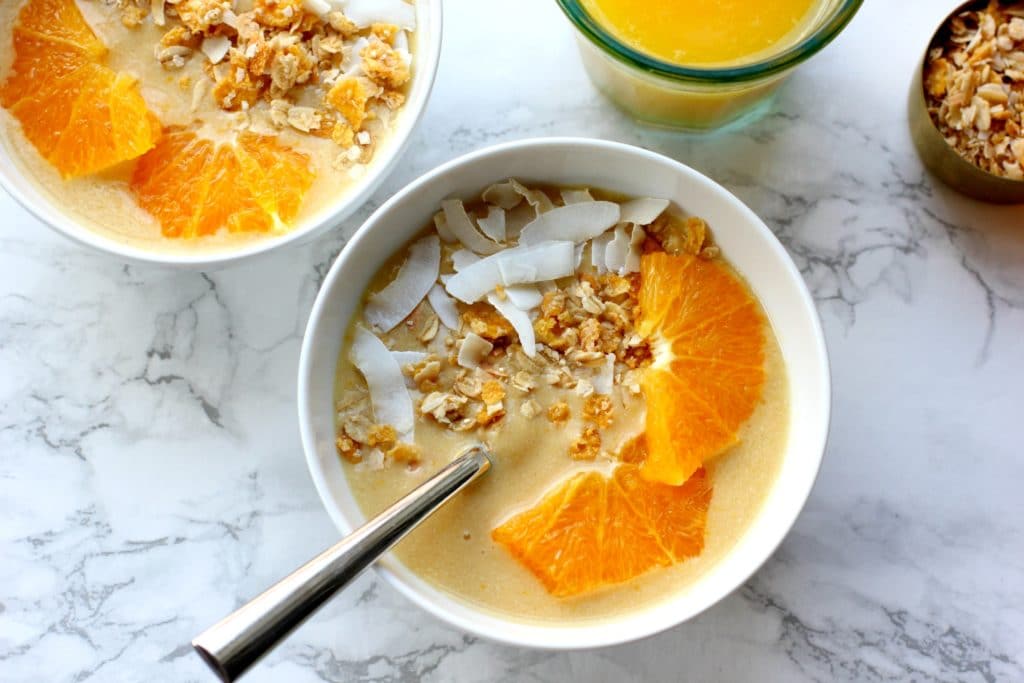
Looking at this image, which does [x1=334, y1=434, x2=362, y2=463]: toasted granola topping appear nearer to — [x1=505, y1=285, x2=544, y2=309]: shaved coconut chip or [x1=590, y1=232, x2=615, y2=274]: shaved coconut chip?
[x1=505, y1=285, x2=544, y2=309]: shaved coconut chip

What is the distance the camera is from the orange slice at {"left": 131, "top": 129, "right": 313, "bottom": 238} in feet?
4.06

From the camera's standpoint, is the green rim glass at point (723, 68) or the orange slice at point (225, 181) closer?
the green rim glass at point (723, 68)

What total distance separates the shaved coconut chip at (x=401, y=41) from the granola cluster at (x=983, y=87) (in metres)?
0.69

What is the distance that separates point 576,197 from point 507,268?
0.46 ft

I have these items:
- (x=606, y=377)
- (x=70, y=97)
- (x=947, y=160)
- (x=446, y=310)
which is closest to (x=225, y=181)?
(x=70, y=97)

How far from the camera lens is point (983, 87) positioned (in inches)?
49.4

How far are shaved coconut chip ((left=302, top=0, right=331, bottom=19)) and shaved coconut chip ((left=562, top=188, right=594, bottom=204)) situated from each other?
38 cm

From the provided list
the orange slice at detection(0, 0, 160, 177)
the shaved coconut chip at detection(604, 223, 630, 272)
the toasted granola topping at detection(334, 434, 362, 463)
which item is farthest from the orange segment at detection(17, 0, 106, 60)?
the shaved coconut chip at detection(604, 223, 630, 272)

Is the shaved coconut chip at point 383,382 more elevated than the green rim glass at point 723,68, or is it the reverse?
the green rim glass at point 723,68

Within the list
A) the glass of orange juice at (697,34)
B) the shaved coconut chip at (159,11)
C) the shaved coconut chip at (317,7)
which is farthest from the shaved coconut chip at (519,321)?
the shaved coconut chip at (159,11)

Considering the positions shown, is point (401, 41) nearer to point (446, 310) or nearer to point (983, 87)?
point (446, 310)

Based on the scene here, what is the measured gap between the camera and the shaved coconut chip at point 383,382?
1174 mm

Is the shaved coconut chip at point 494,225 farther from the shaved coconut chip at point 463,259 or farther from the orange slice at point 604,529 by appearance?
the orange slice at point 604,529

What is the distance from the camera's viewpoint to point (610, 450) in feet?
3.76
